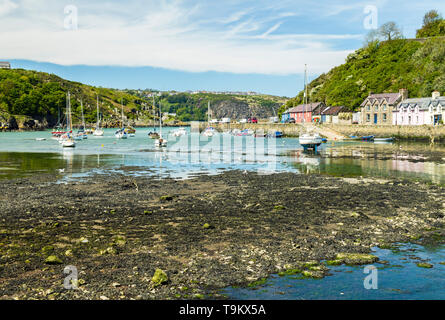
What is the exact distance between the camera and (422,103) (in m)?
98.0

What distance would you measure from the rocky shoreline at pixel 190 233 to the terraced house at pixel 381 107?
286 ft

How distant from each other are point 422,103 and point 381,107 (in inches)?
528

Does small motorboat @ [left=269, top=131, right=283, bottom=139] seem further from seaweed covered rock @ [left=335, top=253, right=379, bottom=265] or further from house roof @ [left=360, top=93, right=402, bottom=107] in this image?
seaweed covered rock @ [left=335, top=253, right=379, bottom=265]

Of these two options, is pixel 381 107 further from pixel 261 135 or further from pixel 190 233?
pixel 190 233

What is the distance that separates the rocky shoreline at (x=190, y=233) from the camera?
11570mm

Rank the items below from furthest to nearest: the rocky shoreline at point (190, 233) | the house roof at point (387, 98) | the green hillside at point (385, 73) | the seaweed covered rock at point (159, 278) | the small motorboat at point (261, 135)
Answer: the small motorboat at point (261, 135)
the green hillside at point (385, 73)
the house roof at point (387, 98)
the rocky shoreline at point (190, 233)
the seaweed covered rock at point (159, 278)

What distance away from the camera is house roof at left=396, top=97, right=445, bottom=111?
3680 inches

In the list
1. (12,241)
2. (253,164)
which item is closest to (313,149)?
(253,164)

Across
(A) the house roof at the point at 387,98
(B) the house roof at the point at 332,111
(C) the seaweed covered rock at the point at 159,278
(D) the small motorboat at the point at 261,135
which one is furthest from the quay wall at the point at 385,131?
(C) the seaweed covered rock at the point at 159,278

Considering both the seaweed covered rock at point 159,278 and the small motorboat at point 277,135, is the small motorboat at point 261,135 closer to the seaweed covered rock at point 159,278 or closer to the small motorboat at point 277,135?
the small motorboat at point 277,135

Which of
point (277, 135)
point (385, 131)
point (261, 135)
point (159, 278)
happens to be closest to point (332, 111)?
point (277, 135)

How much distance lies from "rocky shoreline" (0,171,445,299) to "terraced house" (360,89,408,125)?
3431 inches
